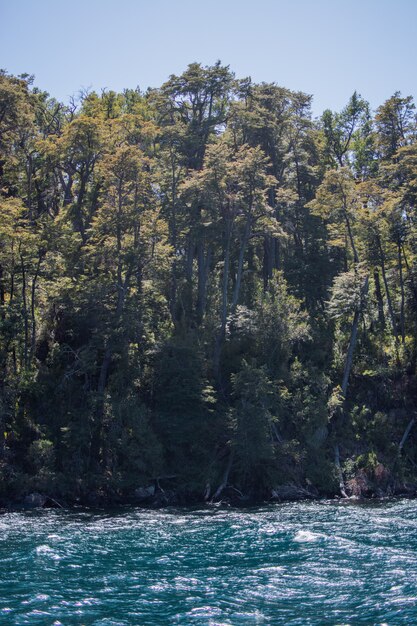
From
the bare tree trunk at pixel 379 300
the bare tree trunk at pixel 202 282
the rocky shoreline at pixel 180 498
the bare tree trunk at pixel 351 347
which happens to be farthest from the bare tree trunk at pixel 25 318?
the bare tree trunk at pixel 379 300

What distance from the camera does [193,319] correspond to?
37.1 metres

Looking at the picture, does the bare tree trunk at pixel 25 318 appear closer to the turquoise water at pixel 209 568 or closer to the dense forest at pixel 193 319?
the dense forest at pixel 193 319

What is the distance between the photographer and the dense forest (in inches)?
1077

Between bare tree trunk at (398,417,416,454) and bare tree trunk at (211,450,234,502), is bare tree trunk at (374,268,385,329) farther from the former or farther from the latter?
bare tree trunk at (211,450,234,502)

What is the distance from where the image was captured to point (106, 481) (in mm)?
25703

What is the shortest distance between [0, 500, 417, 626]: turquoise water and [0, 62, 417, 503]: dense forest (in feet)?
16.5

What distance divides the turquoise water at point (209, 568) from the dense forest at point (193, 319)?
5043 millimetres

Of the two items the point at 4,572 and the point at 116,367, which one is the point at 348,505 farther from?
the point at 4,572

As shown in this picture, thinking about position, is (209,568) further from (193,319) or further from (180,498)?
(193,319)

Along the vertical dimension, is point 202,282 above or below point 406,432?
above

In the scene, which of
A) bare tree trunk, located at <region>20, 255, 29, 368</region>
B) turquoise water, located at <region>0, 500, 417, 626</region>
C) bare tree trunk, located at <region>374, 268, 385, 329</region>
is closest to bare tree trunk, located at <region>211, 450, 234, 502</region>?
turquoise water, located at <region>0, 500, 417, 626</region>

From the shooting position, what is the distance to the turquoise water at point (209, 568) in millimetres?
12289

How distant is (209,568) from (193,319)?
22.4 metres

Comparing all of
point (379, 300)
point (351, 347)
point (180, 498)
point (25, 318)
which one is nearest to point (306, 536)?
point (180, 498)
